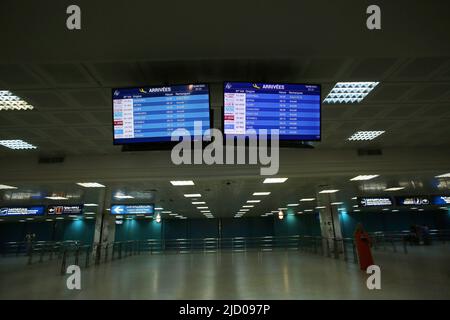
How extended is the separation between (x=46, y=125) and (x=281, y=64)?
379cm

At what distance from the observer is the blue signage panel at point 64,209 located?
13.0 metres

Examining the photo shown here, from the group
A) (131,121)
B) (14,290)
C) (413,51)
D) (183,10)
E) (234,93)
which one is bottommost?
(14,290)

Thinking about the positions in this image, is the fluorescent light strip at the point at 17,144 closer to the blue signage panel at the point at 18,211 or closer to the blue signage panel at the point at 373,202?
the blue signage panel at the point at 18,211

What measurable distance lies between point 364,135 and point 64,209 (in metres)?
13.3

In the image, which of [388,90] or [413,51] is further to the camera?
[388,90]

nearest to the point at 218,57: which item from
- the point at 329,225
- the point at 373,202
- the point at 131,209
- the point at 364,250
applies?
the point at 364,250

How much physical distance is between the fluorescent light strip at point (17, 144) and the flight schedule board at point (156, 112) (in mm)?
3514

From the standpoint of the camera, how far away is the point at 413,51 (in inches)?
99.2

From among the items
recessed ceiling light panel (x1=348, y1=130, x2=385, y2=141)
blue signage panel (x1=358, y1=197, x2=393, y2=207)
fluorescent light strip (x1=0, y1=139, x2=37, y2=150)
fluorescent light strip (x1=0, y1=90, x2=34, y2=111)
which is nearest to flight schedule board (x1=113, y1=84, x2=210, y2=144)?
fluorescent light strip (x1=0, y1=90, x2=34, y2=111)

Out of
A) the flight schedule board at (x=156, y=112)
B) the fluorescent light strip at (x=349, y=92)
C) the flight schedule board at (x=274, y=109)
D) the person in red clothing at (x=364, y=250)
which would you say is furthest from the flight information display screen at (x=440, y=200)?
the flight schedule board at (x=156, y=112)

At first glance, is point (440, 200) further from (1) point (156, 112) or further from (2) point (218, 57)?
(1) point (156, 112)

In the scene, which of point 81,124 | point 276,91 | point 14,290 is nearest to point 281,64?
point 276,91

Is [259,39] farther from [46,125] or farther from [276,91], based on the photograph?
[46,125]

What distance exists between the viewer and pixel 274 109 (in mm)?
2941
